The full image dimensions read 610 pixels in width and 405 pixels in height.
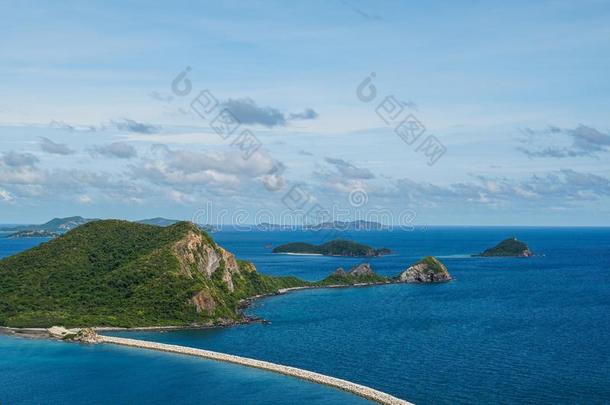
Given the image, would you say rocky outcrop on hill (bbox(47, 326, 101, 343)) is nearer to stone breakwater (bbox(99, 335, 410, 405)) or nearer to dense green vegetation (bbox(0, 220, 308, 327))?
stone breakwater (bbox(99, 335, 410, 405))

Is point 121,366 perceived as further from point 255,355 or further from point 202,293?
point 202,293

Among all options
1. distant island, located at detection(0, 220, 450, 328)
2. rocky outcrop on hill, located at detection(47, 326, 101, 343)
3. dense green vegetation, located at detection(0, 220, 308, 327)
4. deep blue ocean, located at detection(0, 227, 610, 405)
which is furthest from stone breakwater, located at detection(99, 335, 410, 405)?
dense green vegetation, located at detection(0, 220, 308, 327)

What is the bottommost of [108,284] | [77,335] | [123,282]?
[77,335]

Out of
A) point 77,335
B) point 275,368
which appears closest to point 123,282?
point 77,335

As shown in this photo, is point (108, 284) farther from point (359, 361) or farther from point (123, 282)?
point (359, 361)

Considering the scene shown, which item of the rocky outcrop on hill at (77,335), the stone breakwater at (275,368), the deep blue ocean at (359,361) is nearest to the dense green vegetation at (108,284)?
the rocky outcrop on hill at (77,335)

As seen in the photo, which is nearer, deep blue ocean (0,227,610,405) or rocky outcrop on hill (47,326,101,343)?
deep blue ocean (0,227,610,405)

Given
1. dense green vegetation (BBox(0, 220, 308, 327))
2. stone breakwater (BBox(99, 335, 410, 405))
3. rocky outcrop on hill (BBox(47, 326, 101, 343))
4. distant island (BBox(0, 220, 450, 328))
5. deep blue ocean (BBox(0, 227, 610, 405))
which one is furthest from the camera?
distant island (BBox(0, 220, 450, 328))
